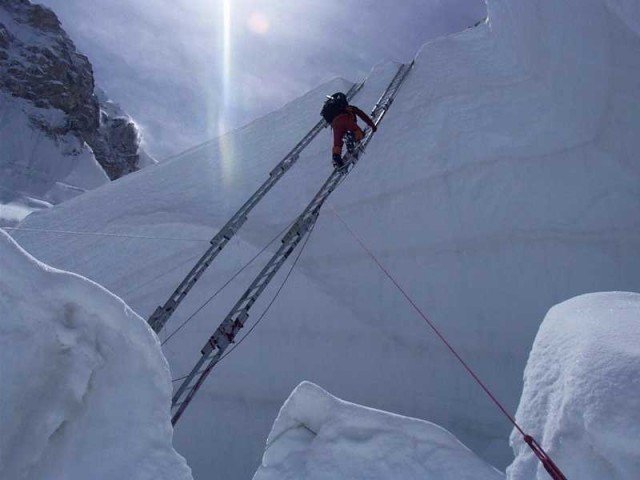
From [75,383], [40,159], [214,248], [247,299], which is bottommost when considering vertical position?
[40,159]

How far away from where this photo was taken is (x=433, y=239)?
5961 millimetres

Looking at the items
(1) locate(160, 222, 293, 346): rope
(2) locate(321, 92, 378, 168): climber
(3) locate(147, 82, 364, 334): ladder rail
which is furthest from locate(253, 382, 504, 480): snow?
(2) locate(321, 92, 378, 168): climber

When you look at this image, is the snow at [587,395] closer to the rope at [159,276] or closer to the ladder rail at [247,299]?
the ladder rail at [247,299]

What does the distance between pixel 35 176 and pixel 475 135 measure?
110ft

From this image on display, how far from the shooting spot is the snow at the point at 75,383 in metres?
2.07

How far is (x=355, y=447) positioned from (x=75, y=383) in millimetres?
1640

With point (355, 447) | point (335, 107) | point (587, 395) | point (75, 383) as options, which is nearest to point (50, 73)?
point (335, 107)

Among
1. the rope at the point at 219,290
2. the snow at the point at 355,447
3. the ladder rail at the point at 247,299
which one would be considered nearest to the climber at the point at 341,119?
the ladder rail at the point at 247,299

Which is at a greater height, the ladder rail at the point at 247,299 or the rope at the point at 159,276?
the ladder rail at the point at 247,299

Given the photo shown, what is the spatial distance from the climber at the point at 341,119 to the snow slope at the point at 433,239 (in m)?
0.87

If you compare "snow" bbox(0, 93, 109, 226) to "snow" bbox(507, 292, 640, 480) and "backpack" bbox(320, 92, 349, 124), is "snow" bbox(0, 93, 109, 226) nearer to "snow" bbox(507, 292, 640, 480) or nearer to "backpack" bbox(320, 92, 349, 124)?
"backpack" bbox(320, 92, 349, 124)

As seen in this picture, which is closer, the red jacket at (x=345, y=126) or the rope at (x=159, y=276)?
the red jacket at (x=345, y=126)

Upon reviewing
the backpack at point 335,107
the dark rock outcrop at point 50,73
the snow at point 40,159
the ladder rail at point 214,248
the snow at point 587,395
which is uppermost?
the backpack at point 335,107

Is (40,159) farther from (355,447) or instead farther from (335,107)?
(355,447)
